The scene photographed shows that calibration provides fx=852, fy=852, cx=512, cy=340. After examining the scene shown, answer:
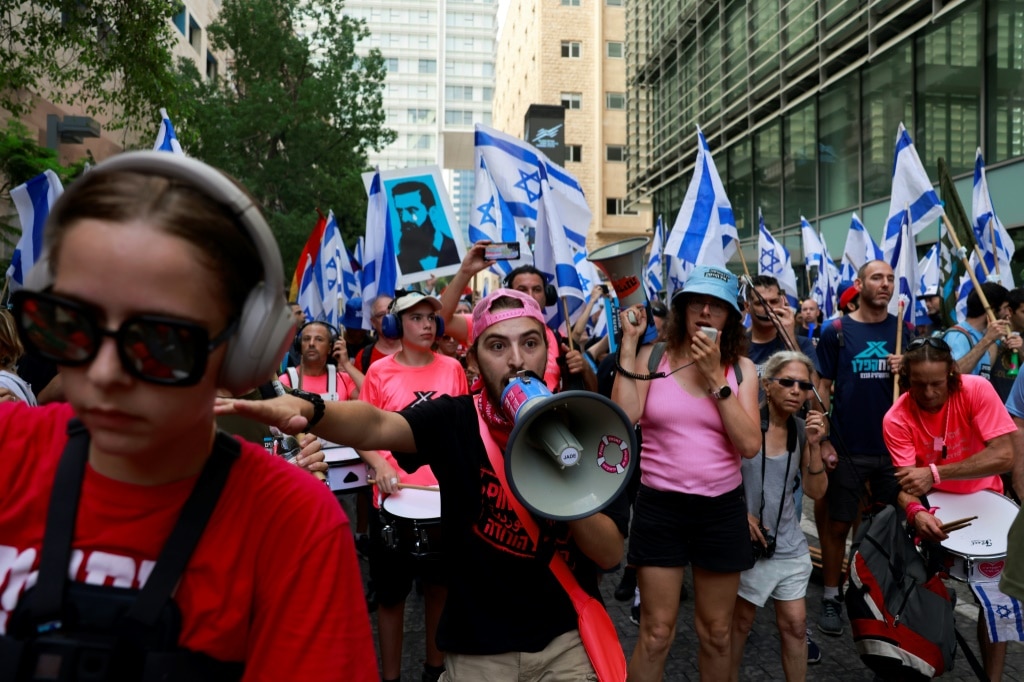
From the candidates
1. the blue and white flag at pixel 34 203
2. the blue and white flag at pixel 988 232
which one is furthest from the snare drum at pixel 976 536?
the blue and white flag at pixel 34 203

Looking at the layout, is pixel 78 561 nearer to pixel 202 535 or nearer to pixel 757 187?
pixel 202 535

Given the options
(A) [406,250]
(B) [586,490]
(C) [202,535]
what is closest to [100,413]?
(C) [202,535]

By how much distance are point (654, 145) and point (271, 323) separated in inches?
1283

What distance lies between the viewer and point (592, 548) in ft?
7.48

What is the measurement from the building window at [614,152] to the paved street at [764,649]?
44.4 m

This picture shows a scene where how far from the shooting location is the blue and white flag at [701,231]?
250 inches

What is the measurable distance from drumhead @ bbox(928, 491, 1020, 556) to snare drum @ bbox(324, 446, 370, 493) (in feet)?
9.79

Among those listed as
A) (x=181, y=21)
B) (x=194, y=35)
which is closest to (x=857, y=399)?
(x=181, y=21)

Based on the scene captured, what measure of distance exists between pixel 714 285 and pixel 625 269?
648 mm

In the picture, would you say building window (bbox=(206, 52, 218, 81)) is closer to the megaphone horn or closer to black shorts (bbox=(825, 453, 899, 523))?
the megaphone horn

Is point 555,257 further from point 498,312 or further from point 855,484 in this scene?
point 498,312

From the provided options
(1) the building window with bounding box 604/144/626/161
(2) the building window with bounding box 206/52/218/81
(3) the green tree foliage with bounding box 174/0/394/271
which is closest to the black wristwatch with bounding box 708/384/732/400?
(3) the green tree foliage with bounding box 174/0/394/271

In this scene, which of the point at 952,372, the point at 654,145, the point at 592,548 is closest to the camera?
the point at 592,548

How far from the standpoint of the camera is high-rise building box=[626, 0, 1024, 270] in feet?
46.2
